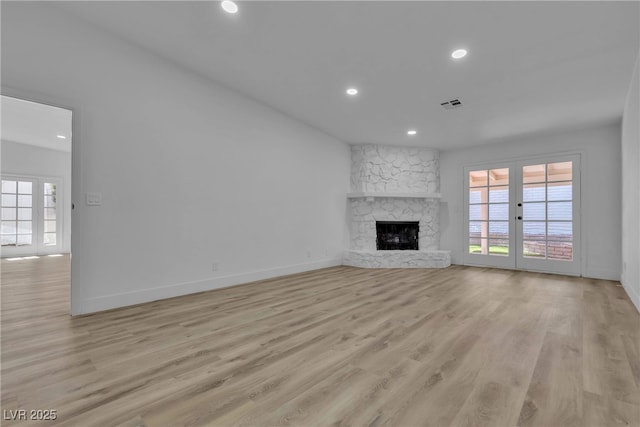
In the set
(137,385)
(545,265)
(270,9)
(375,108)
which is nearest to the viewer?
(137,385)

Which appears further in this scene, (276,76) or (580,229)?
(580,229)

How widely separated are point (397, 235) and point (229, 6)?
5.37 m

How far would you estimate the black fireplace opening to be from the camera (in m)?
6.68

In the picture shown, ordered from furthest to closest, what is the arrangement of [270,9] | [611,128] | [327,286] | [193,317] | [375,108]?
[611,128]
[375,108]
[327,286]
[193,317]
[270,9]

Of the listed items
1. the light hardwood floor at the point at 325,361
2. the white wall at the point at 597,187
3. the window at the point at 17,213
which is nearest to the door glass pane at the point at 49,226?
the window at the point at 17,213

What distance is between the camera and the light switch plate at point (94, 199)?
290cm

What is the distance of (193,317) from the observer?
279cm

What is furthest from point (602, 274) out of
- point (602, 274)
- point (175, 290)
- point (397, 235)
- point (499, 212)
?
point (175, 290)

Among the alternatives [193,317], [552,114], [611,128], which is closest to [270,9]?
[193,317]

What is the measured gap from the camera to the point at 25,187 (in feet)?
24.9

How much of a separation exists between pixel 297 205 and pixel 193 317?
2.81m

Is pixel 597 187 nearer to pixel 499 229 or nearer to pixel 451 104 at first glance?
pixel 499 229

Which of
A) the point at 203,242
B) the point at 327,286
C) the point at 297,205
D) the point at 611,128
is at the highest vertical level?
the point at 611,128

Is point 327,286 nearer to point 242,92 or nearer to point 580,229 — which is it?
point 242,92
